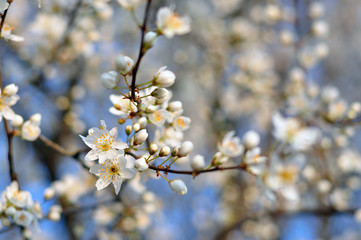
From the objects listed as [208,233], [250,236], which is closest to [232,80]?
[250,236]

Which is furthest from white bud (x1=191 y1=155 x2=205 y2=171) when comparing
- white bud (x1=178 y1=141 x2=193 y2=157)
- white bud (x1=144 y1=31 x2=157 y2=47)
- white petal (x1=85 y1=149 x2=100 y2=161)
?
white bud (x1=144 y1=31 x2=157 y2=47)

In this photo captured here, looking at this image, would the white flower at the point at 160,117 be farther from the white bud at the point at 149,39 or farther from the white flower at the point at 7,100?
the white flower at the point at 7,100

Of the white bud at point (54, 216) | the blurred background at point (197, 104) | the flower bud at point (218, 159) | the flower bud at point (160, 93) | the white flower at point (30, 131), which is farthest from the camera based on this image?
the blurred background at point (197, 104)

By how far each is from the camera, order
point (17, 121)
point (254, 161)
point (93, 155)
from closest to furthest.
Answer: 1. point (93, 155)
2. point (254, 161)
3. point (17, 121)

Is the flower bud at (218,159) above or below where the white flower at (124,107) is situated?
below

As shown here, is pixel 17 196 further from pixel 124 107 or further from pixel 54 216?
pixel 124 107

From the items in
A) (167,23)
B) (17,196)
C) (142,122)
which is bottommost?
(17,196)

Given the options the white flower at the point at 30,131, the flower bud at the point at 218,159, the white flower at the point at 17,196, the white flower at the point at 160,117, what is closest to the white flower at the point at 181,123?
the white flower at the point at 160,117

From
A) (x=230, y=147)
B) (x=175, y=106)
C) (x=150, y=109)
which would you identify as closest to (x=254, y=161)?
(x=230, y=147)
